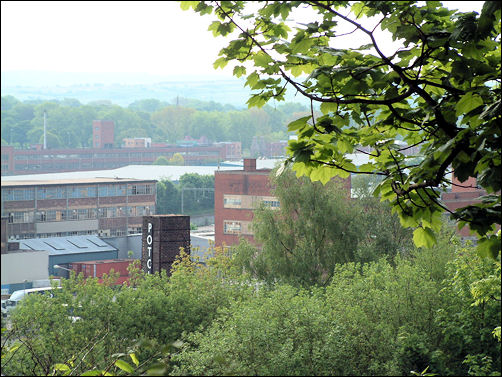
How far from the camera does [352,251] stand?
23391 millimetres

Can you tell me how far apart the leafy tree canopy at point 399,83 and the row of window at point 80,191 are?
47.7 metres

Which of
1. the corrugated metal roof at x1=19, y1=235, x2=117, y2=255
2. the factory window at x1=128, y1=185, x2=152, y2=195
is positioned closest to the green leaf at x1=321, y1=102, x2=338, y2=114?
the corrugated metal roof at x1=19, y1=235, x2=117, y2=255

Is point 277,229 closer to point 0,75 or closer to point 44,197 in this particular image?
point 0,75

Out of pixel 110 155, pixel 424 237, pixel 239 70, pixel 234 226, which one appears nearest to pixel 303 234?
pixel 424 237

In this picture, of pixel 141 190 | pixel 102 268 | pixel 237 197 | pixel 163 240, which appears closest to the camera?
pixel 163 240

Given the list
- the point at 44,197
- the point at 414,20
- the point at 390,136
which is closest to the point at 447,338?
the point at 390,136

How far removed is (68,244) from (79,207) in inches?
213

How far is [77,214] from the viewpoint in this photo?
54.7 meters

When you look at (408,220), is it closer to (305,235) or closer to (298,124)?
(298,124)

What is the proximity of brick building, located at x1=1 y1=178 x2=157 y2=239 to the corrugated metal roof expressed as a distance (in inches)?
102

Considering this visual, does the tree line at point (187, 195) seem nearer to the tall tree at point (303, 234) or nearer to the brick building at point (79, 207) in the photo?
the brick building at point (79, 207)

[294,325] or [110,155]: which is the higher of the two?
[110,155]

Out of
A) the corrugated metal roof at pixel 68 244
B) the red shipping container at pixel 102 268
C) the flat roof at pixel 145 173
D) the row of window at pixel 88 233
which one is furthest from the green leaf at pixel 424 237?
the flat roof at pixel 145 173

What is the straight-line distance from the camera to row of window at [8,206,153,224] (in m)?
52.7
